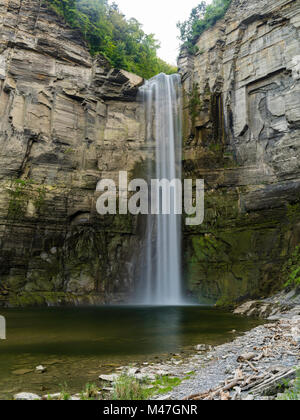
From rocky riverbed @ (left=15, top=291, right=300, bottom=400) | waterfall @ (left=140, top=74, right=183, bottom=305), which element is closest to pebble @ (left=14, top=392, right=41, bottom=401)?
rocky riverbed @ (left=15, top=291, right=300, bottom=400)

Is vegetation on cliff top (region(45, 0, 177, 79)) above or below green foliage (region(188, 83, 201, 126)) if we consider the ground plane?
above

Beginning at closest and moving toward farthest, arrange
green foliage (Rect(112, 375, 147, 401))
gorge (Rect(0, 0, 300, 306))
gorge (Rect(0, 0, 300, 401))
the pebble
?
green foliage (Rect(112, 375, 147, 401)) < the pebble < gorge (Rect(0, 0, 300, 401)) < gorge (Rect(0, 0, 300, 306))

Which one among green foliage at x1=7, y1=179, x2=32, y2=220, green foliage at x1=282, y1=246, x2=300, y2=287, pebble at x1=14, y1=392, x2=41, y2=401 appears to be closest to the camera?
pebble at x1=14, y1=392, x2=41, y2=401

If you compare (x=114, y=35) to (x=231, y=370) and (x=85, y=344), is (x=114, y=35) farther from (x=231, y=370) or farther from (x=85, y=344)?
(x=231, y=370)

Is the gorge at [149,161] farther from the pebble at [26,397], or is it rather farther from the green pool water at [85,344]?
the pebble at [26,397]

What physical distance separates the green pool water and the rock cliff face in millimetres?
7681

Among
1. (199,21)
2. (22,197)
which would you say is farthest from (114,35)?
(22,197)

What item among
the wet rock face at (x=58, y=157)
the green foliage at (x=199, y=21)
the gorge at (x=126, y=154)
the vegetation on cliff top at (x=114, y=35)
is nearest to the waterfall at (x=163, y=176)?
the gorge at (x=126, y=154)

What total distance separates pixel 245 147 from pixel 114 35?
18924 millimetres

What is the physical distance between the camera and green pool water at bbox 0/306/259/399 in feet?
18.8

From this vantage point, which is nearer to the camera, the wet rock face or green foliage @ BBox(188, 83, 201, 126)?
the wet rock face

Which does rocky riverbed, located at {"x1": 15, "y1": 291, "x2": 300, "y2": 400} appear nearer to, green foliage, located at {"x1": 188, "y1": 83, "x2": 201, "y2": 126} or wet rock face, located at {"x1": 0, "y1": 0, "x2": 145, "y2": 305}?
wet rock face, located at {"x1": 0, "y1": 0, "x2": 145, "y2": 305}

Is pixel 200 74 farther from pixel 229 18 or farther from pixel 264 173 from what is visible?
pixel 264 173
